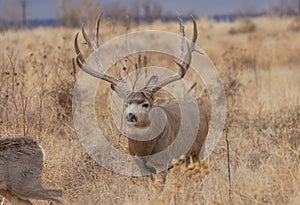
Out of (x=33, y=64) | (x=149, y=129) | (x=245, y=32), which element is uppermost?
(x=245, y=32)

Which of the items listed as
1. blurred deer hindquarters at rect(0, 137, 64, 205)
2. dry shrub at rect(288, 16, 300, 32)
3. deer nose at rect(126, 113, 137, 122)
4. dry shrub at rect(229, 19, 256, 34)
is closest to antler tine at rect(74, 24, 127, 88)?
deer nose at rect(126, 113, 137, 122)

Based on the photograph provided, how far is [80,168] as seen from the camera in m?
8.58

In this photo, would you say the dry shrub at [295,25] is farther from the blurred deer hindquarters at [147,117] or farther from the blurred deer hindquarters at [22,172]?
the blurred deer hindquarters at [22,172]

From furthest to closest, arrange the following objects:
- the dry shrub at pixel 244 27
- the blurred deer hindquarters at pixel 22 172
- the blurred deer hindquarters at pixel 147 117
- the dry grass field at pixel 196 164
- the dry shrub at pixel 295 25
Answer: the dry shrub at pixel 244 27 < the dry shrub at pixel 295 25 < the blurred deer hindquarters at pixel 147 117 < the blurred deer hindquarters at pixel 22 172 < the dry grass field at pixel 196 164

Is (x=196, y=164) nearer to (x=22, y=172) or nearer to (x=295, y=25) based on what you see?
(x=22, y=172)

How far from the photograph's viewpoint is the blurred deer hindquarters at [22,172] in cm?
725

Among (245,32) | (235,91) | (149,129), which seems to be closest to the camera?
(149,129)

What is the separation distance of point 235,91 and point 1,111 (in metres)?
4.56

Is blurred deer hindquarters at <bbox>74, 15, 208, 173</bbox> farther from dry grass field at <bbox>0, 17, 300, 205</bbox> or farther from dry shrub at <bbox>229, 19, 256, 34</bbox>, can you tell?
dry shrub at <bbox>229, 19, 256, 34</bbox>

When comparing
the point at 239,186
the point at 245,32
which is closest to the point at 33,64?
the point at 239,186

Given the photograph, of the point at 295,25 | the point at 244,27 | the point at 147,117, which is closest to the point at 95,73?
the point at 147,117

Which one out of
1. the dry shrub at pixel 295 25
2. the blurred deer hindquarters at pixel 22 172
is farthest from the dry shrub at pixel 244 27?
the blurred deer hindquarters at pixel 22 172

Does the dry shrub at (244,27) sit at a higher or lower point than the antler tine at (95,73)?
higher

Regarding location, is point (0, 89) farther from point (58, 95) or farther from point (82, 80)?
point (82, 80)
